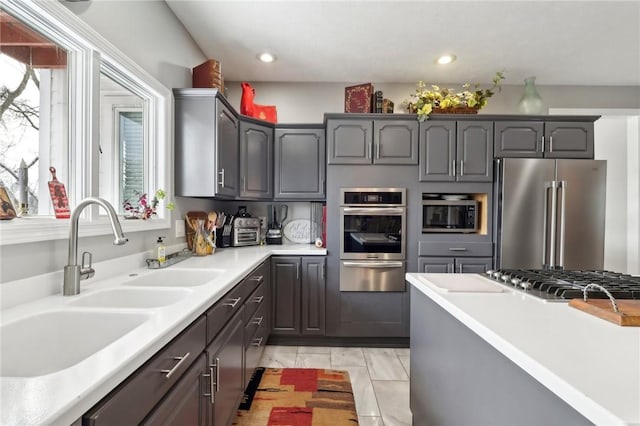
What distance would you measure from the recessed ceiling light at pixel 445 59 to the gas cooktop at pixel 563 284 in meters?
2.16

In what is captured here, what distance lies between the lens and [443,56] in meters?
2.79

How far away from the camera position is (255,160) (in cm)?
291

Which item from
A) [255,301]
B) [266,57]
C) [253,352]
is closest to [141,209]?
[255,301]

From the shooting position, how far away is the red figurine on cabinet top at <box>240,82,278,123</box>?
293cm

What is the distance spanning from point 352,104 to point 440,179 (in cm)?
110

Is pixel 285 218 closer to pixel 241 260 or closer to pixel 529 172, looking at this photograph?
pixel 241 260

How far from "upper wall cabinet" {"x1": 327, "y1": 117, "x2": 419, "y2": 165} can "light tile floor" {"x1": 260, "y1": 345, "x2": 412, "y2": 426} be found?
1731mm

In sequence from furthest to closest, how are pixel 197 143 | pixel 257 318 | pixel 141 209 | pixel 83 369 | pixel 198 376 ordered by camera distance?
1. pixel 197 143
2. pixel 257 318
3. pixel 141 209
4. pixel 198 376
5. pixel 83 369

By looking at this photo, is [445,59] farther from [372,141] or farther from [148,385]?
[148,385]

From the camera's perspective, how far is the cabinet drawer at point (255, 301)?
1882 mm

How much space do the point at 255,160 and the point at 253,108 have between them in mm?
545

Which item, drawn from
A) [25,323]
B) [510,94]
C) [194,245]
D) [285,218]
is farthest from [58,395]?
[510,94]

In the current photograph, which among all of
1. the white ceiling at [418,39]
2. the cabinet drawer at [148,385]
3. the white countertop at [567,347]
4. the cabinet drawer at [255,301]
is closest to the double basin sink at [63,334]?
the cabinet drawer at [148,385]

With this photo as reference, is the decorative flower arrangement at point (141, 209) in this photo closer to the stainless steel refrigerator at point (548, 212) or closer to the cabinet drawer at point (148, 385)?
the cabinet drawer at point (148, 385)
